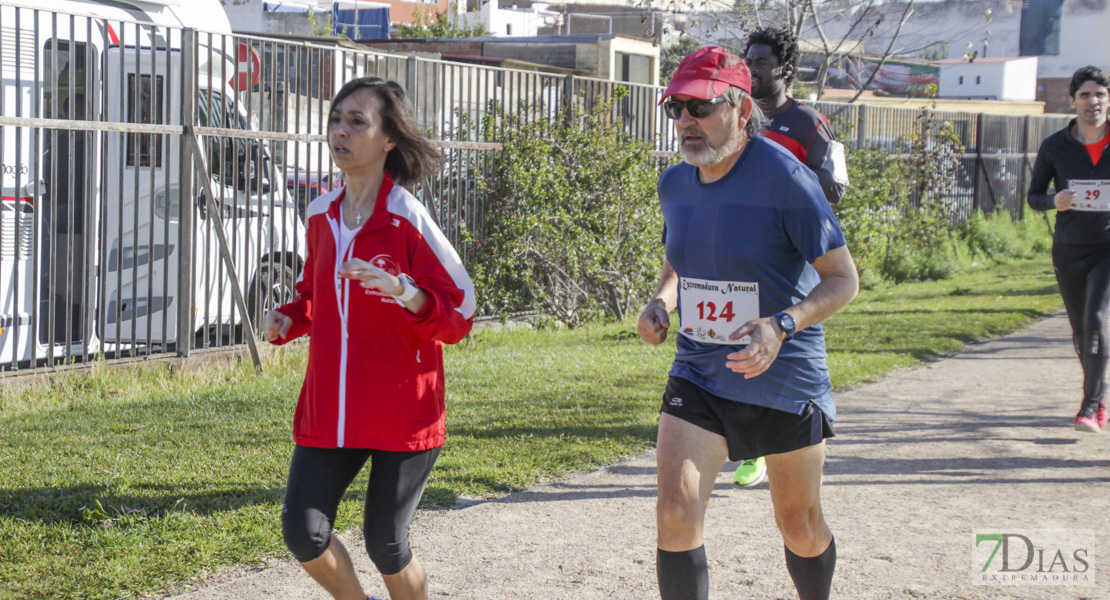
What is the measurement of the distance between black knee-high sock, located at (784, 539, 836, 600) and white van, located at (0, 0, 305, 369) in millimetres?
5850

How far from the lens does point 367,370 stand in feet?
11.0

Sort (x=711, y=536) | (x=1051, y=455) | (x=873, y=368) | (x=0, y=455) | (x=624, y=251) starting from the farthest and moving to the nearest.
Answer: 1. (x=624, y=251)
2. (x=873, y=368)
3. (x=1051, y=455)
4. (x=0, y=455)
5. (x=711, y=536)

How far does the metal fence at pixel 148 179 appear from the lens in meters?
7.83

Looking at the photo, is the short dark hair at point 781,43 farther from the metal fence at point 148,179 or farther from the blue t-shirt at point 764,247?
the metal fence at point 148,179

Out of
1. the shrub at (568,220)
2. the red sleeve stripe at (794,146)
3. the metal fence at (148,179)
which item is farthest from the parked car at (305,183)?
the red sleeve stripe at (794,146)

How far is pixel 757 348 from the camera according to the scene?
10.2ft

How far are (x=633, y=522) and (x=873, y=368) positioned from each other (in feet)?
15.4

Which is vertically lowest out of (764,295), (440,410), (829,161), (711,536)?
(711,536)

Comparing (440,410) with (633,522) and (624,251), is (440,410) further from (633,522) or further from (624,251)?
(624,251)

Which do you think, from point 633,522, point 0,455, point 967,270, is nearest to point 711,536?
point 633,522

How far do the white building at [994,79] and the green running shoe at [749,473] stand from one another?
188 feet

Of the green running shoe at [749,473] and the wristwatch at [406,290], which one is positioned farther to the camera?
the green running shoe at [749,473]

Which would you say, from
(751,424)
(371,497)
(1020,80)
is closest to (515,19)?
(1020,80)

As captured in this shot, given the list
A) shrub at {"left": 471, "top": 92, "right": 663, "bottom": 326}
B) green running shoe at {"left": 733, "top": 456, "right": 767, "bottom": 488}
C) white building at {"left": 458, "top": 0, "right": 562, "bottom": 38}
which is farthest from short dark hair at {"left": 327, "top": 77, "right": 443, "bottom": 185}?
white building at {"left": 458, "top": 0, "right": 562, "bottom": 38}
